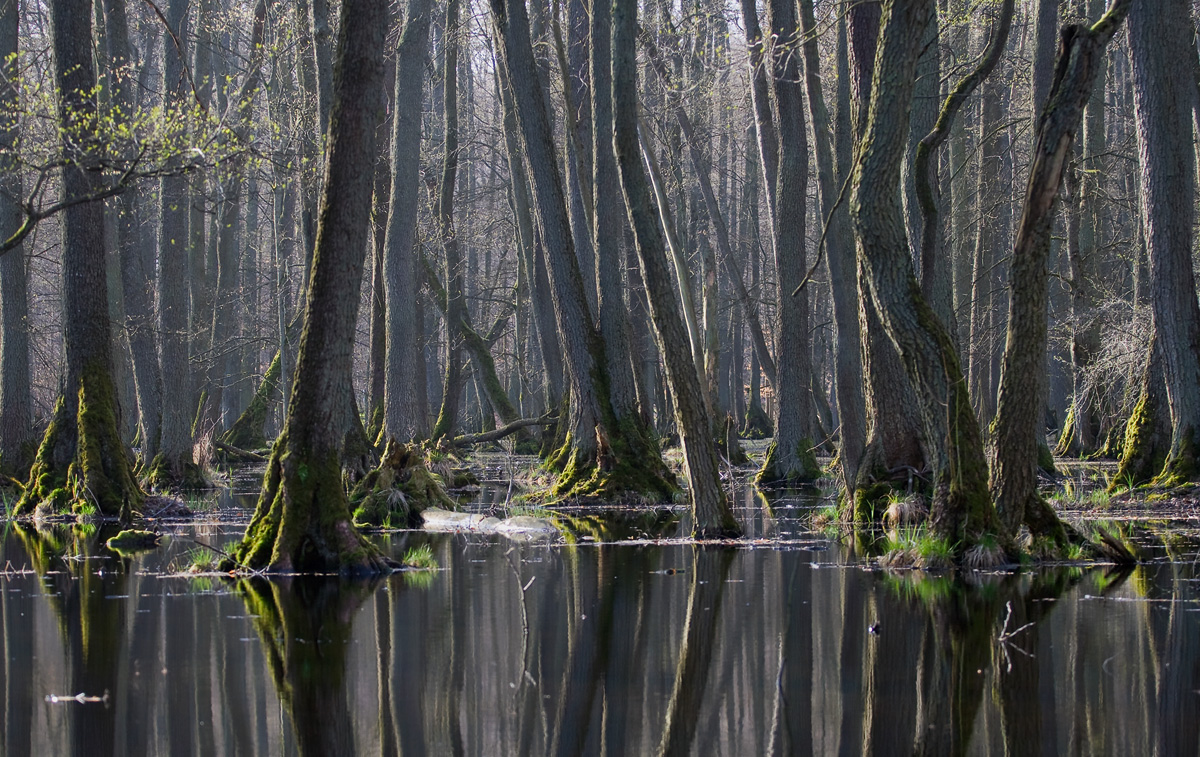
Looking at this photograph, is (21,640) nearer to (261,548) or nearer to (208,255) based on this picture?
(261,548)

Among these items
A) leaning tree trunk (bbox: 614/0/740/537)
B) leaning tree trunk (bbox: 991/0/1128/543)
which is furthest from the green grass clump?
leaning tree trunk (bbox: 991/0/1128/543)

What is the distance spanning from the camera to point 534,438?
97.6ft

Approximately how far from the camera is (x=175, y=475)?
18734mm

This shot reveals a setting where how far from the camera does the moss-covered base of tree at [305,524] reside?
29.6 ft

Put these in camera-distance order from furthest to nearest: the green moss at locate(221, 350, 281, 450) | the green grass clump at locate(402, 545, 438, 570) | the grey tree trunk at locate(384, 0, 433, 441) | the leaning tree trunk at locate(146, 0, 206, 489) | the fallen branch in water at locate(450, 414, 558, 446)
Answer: the green moss at locate(221, 350, 281, 450), the fallen branch in water at locate(450, 414, 558, 446), the grey tree trunk at locate(384, 0, 433, 441), the leaning tree trunk at locate(146, 0, 206, 489), the green grass clump at locate(402, 545, 438, 570)

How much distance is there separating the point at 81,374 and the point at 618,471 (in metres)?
6.52

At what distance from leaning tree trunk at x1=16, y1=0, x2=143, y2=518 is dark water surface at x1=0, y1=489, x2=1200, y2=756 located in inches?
Result: 178

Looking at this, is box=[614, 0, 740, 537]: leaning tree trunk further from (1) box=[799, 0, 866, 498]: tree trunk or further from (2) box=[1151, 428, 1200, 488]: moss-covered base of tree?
(2) box=[1151, 428, 1200, 488]: moss-covered base of tree

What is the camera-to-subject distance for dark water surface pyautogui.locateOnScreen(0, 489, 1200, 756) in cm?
468

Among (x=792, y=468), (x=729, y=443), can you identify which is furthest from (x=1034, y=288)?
(x=729, y=443)

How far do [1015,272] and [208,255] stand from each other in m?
31.3

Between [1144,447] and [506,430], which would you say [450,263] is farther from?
[1144,447]

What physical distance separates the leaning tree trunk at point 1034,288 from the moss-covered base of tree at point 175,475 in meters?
13.3

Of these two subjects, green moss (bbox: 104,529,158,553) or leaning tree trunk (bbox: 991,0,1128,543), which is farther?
green moss (bbox: 104,529,158,553)
